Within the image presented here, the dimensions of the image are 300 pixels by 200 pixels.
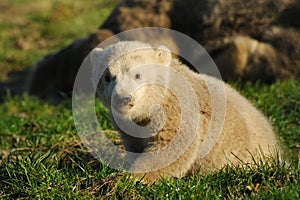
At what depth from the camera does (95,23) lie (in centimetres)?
1248

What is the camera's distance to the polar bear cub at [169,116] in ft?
15.6

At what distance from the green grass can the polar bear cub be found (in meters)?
0.22

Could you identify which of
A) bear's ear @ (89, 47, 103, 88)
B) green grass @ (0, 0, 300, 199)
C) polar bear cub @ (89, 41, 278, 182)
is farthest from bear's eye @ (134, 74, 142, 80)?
green grass @ (0, 0, 300, 199)

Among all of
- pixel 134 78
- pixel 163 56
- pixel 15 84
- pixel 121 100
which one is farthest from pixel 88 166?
pixel 15 84

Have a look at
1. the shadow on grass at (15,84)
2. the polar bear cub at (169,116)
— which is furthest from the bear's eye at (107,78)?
the shadow on grass at (15,84)

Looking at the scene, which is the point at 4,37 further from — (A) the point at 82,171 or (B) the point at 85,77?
(A) the point at 82,171

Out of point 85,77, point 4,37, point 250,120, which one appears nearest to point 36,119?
point 85,77

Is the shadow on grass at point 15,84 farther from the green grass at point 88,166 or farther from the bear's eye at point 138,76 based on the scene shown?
the bear's eye at point 138,76

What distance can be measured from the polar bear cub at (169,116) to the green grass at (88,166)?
0.71 feet

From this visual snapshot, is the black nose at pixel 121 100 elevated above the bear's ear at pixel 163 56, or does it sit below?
below

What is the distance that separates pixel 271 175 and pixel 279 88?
117 inches

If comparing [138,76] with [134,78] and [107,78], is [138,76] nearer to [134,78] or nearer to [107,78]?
[134,78]

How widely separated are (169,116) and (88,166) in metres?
0.81

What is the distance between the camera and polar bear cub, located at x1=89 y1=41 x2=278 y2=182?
4.75 metres
